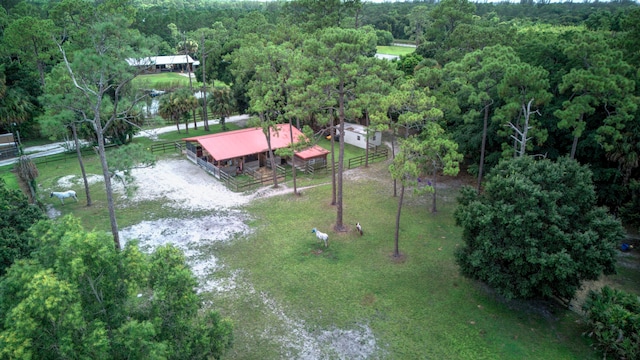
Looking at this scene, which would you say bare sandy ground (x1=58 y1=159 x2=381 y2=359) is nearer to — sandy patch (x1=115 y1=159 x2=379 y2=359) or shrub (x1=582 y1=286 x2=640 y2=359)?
sandy patch (x1=115 y1=159 x2=379 y2=359)

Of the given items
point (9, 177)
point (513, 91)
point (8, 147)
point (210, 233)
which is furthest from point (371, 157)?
point (8, 147)

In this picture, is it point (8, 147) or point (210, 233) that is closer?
point (210, 233)

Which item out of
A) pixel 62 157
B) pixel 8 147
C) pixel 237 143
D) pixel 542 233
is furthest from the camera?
pixel 8 147

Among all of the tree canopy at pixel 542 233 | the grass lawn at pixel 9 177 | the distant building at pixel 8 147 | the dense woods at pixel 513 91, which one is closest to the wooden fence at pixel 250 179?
the dense woods at pixel 513 91

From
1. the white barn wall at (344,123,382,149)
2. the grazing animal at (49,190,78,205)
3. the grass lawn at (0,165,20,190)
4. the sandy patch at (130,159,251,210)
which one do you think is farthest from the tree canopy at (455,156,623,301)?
the grass lawn at (0,165,20,190)

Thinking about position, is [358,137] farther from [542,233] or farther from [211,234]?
[542,233]

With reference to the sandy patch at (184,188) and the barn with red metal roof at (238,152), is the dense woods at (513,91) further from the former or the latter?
the sandy patch at (184,188)

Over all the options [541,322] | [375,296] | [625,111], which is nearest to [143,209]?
[375,296]
